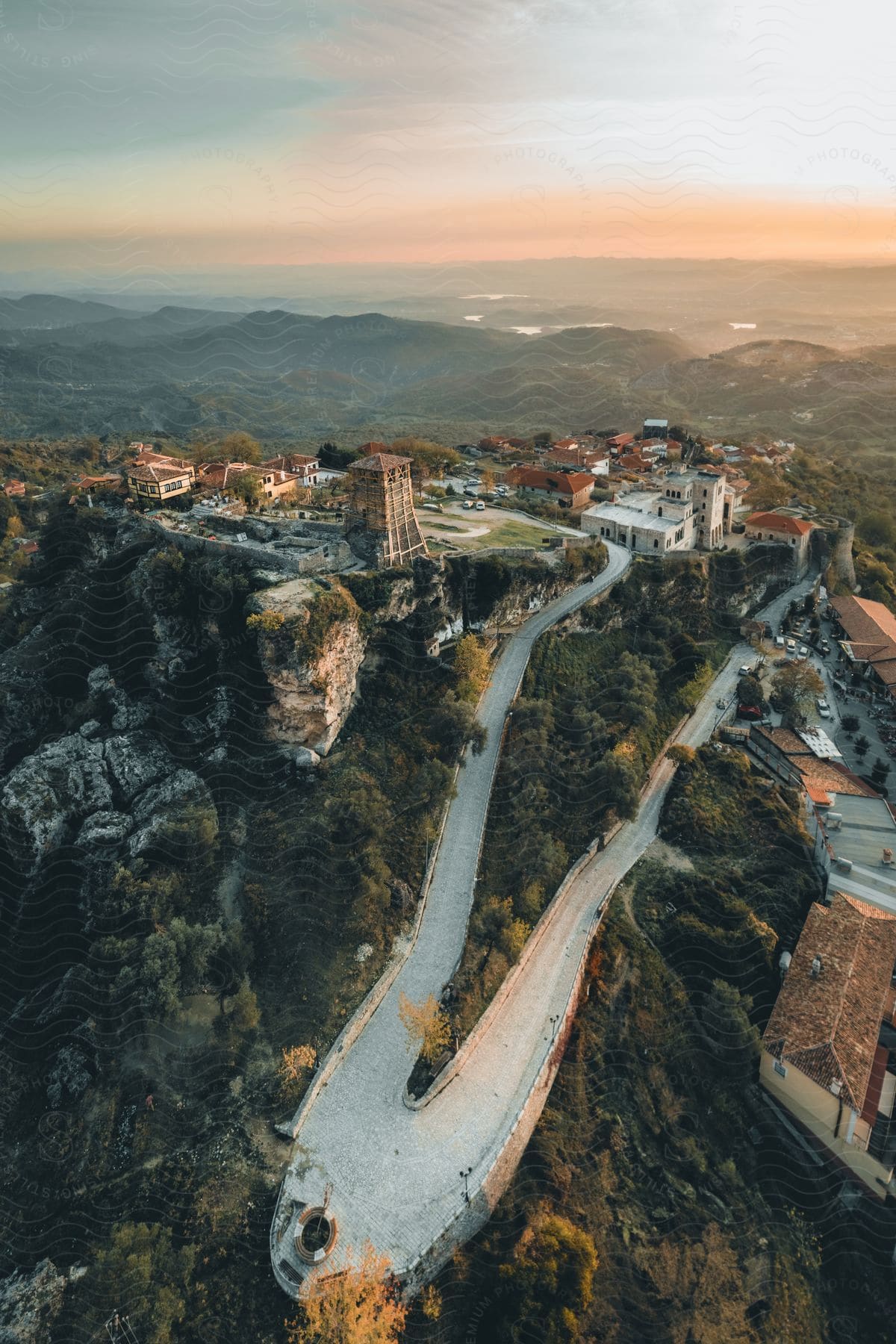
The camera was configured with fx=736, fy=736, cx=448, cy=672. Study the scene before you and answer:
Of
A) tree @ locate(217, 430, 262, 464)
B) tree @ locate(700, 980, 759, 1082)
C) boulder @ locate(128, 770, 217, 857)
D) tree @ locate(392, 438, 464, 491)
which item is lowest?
tree @ locate(700, 980, 759, 1082)

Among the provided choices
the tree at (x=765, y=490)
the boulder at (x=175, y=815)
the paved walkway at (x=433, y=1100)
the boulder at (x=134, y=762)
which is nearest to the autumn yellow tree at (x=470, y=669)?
the paved walkway at (x=433, y=1100)

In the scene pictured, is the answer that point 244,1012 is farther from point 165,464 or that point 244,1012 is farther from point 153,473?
point 165,464

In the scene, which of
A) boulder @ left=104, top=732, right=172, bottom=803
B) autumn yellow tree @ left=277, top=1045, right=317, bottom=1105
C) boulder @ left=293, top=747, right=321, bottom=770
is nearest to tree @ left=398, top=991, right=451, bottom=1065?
autumn yellow tree @ left=277, top=1045, right=317, bottom=1105

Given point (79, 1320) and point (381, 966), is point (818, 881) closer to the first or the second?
point (381, 966)

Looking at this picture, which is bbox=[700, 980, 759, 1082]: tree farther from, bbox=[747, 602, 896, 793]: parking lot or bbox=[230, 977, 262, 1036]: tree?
bbox=[747, 602, 896, 793]: parking lot

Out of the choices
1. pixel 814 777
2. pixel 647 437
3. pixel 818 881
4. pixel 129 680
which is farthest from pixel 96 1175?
pixel 647 437

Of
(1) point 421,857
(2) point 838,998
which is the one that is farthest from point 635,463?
(2) point 838,998
